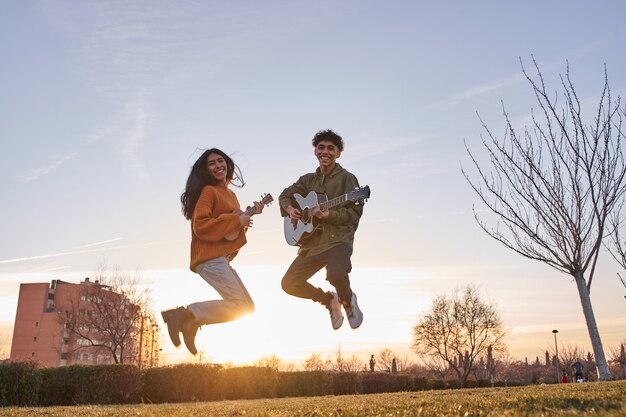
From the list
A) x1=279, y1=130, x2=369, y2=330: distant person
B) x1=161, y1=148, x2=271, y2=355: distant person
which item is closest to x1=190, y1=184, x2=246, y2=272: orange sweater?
x1=161, y1=148, x2=271, y2=355: distant person

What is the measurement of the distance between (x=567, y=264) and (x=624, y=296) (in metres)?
5.06

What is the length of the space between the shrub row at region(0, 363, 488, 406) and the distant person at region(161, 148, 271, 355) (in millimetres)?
17051

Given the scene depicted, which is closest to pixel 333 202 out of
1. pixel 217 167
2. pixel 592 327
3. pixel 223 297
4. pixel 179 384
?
pixel 217 167

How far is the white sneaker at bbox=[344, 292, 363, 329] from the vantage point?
21.8 feet

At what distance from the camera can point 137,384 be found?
25.0 metres

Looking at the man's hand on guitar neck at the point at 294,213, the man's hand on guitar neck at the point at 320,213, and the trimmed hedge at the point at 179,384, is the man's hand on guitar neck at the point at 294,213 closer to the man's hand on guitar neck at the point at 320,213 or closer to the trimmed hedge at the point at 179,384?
the man's hand on guitar neck at the point at 320,213

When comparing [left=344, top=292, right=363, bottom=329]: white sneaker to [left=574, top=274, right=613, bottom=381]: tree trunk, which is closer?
[left=344, top=292, right=363, bottom=329]: white sneaker

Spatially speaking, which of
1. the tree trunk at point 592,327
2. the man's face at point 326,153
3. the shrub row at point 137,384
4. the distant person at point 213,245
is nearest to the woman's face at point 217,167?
the distant person at point 213,245

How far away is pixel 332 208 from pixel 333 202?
69mm

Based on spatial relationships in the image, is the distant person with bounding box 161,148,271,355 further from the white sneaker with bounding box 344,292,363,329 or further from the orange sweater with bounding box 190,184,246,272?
the white sneaker with bounding box 344,292,363,329

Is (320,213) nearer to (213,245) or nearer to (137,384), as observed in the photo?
(213,245)

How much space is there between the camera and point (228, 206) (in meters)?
6.58

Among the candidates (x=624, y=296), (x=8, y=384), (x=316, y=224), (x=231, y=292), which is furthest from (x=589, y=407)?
(x=8, y=384)

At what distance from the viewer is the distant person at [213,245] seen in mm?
6250
